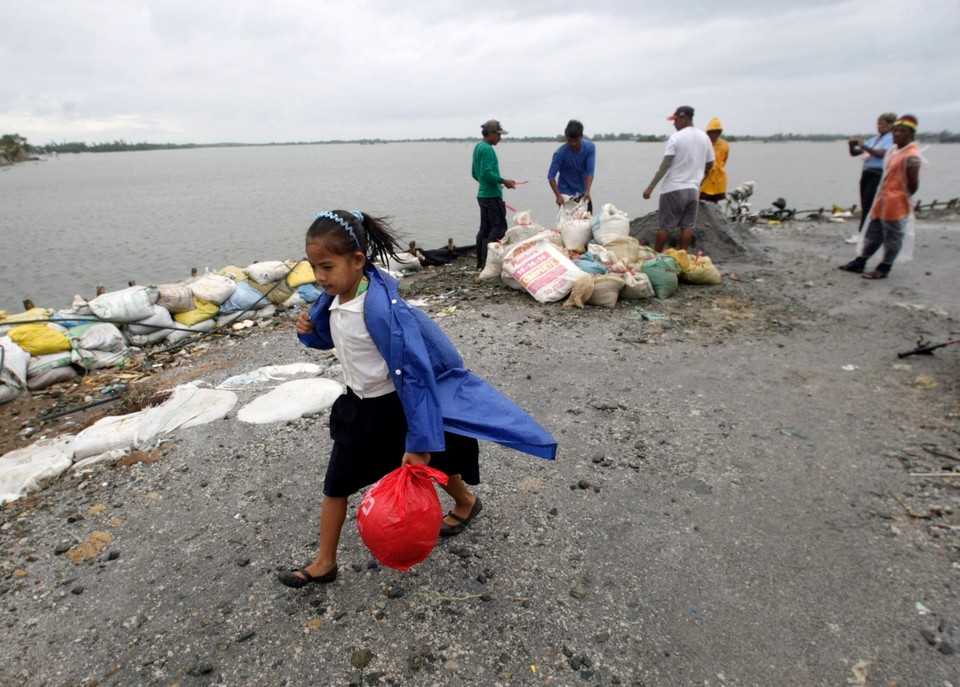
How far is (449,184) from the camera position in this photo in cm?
3262

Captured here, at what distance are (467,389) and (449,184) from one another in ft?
105

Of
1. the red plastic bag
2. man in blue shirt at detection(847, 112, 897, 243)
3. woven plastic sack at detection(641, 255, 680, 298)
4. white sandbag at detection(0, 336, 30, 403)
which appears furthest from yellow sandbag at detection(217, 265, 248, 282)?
man in blue shirt at detection(847, 112, 897, 243)

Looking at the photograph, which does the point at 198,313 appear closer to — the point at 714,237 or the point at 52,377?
the point at 52,377

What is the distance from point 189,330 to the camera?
6324mm

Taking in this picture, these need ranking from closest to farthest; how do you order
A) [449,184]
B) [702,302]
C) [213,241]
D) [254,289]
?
[702,302]
[254,289]
[213,241]
[449,184]

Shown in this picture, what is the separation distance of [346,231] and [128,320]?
5484 mm

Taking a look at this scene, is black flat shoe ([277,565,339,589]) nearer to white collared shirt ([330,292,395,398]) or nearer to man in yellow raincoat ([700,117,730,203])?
white collared shirt ([330,292,395,398])

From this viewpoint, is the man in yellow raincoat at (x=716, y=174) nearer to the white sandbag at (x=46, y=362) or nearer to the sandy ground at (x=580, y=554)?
the sandy ground at (x=580, y=554)

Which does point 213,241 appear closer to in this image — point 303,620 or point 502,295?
point 502,295

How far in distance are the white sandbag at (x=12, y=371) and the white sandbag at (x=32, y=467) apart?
168 cm

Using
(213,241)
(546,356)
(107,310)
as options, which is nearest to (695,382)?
(546,356)

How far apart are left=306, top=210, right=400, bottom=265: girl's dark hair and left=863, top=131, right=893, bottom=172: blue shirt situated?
8110 millimetres

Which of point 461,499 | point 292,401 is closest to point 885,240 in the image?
point 461,499

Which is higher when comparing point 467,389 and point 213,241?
point 467,389
